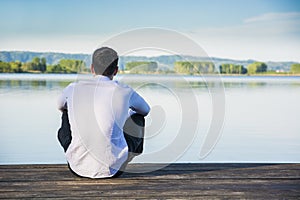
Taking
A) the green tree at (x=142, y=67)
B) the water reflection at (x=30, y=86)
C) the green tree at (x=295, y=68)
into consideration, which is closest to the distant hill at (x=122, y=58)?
the green tree at (x=142, y=67)

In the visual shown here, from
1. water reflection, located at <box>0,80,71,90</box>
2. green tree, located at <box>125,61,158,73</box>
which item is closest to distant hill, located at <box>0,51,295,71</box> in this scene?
green tree, located at <box>125,61,158,73</box>

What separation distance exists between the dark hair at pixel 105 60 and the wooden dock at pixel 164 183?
2.44 ft

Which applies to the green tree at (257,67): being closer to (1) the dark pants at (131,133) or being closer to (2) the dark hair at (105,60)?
(1) the dark pants at (131,133)

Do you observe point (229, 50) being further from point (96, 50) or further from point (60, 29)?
point (96, 50)

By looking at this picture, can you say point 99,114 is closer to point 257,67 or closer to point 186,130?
point 186,130

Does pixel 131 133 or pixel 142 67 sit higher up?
pixel 142 67

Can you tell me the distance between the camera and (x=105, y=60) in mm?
3361

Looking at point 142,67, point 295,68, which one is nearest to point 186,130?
point 142,67

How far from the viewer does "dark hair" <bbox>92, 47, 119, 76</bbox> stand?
335 centimetres

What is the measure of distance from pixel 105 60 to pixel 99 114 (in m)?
0.34

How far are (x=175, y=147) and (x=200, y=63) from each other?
0.69 metres

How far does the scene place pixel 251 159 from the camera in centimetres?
802

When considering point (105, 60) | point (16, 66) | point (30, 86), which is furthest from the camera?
point (16, 66)

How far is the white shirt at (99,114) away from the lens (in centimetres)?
338
